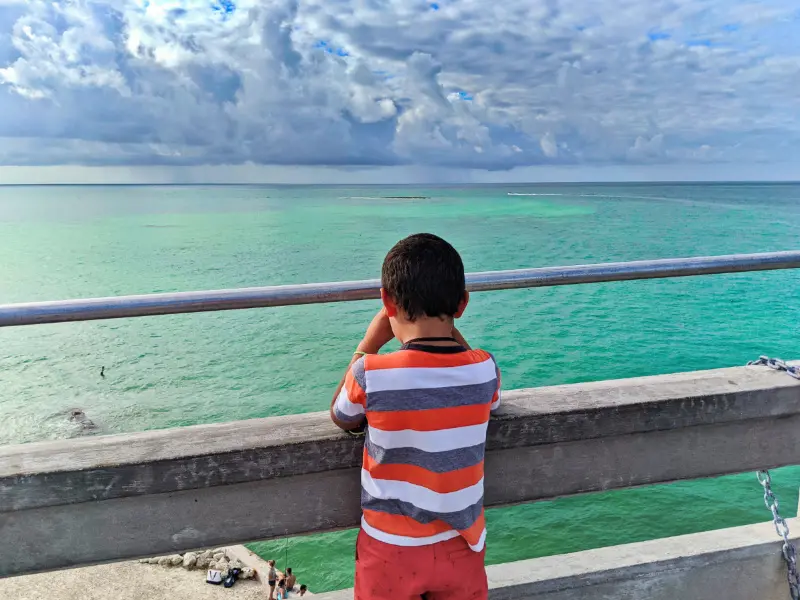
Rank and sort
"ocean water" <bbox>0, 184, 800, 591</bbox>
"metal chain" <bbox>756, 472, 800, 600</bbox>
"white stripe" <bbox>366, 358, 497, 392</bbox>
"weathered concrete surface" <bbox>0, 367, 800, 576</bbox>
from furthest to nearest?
"ocean water" <bbox>0, 184, 800, 591</bbox> < "metal chain" <bbox>756, 472, 800, 600</bbox> < "weathered concrete surface" <bbox>0, 367, 800, 576</bbox> < "white stripe" <bbox>366, 358, 497, 392</bbox>

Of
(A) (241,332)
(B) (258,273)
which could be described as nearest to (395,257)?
(A) (241,332)

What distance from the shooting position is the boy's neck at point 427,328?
1757 millimetres

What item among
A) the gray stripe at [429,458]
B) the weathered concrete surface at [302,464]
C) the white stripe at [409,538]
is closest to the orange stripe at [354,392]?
the gray stripe at [429,458]

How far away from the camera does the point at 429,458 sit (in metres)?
1.69

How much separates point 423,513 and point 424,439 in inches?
7.4

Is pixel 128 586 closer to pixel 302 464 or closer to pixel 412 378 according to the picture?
pixel 302 464

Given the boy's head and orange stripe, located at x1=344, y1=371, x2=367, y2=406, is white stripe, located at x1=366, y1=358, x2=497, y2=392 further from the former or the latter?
the boy's head

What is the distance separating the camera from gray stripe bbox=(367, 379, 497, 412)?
65.9 inches

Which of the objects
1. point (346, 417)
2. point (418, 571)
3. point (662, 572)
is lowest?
point (662, 572)

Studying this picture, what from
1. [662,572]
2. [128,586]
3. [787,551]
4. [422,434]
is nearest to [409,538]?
[422,434]

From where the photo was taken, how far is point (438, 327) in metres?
1.76

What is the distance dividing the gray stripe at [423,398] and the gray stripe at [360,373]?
0.10 ft

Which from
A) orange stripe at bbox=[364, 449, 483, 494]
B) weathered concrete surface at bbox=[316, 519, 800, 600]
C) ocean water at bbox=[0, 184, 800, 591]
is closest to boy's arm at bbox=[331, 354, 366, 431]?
orange stripe at bbox=[364, 449, 483, 494]

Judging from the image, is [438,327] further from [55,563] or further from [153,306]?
[55,563]
